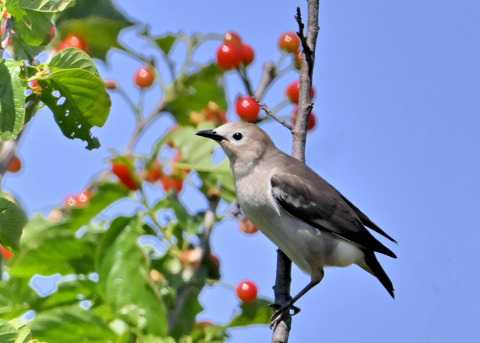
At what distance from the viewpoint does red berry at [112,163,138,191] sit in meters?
4.62

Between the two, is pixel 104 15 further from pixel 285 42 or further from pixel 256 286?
pixel 256 286

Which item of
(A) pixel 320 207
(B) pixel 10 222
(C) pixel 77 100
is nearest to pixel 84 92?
(C) pixel 77 100

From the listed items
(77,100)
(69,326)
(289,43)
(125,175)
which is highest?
(289,43)

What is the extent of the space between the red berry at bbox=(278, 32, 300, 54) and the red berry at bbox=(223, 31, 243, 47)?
31cm

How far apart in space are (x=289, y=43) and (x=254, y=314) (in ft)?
5.41

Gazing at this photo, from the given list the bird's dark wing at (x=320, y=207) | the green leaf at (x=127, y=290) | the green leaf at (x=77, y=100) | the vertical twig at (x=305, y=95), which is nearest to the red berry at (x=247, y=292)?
the vertical twig at (x=305, y=95)

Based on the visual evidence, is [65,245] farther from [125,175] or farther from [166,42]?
[166,42]

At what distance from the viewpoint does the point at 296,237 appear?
4457 millimetres

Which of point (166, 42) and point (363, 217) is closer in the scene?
point (363, 217)

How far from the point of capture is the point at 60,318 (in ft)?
13.0

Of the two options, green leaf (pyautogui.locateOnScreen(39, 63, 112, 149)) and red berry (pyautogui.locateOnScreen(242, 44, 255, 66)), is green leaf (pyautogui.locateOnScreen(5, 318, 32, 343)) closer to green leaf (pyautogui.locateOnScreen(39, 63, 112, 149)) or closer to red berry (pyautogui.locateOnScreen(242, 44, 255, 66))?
green leaf (pyautogui.locateOnScreen(39, 63, 112, 149))

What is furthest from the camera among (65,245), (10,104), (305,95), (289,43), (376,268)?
(289,43)

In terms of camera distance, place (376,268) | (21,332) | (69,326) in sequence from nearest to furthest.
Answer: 1. (21,332)
2. (69,326)
3. (376,268)

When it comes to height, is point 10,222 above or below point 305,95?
below
